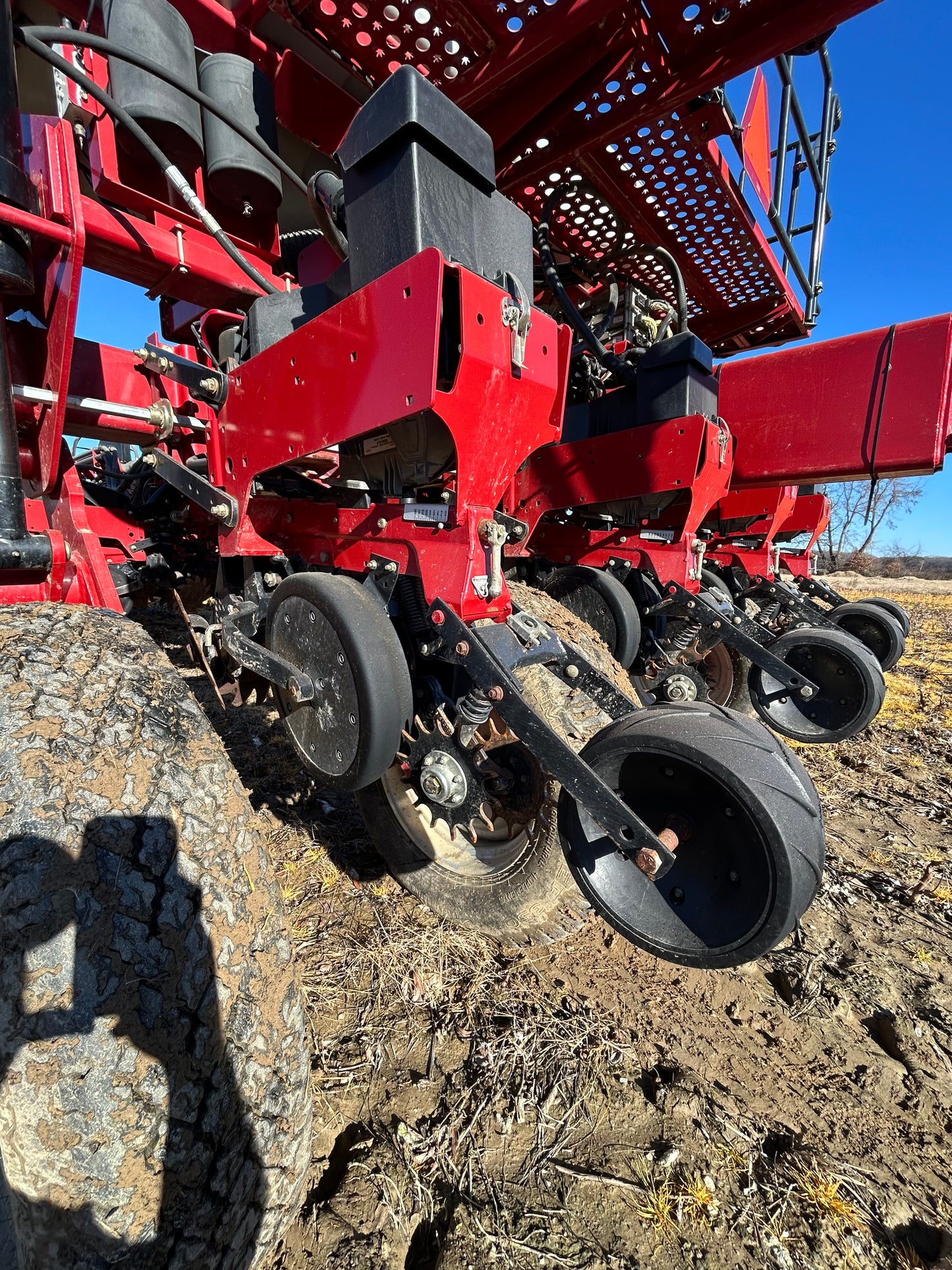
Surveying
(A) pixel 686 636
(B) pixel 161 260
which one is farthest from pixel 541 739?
(A) pixel 686 636

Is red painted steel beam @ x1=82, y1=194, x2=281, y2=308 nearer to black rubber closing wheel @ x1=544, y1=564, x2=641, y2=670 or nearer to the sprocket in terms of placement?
the sprocket

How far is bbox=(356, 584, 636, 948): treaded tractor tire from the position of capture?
183 cm

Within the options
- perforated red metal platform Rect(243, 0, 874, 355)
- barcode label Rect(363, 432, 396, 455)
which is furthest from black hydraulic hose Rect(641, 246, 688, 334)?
barcode label Rect(363, 432, 396, 455)

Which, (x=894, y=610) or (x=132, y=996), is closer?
(x=132, y=996)

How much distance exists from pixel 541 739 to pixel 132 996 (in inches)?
36.5

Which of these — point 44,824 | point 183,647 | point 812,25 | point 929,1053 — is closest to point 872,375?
point 812,25

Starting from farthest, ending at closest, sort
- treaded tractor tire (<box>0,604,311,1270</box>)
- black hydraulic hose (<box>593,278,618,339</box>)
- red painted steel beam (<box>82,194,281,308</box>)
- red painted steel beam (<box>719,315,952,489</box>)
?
1. black hydraulic hose (<box>593,278,618,339</box>)
2. red painted steel beam (<box>719,315,952,489</box>)
3. red painted steel beam (<box>82,194,281,308</box>)
4. treaded tractor tire (<box>0,604,311,1270</box>)

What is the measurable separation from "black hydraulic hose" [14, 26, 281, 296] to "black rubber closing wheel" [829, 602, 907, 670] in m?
6.34

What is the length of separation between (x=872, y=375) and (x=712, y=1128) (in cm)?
395

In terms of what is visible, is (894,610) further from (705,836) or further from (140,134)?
(140,134)

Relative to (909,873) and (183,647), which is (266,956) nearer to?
(909,873)

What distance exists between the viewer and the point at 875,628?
643 centimetres

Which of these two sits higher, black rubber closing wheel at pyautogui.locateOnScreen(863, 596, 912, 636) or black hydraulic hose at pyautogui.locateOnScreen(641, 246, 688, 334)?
black hydraulic hose at pyautogui.locateOnScreen(641, 246, 688, 334)

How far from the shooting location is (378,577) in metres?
1.81
